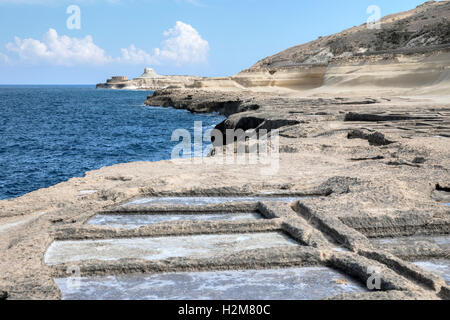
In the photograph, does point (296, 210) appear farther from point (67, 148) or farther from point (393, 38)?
point (393, 38)

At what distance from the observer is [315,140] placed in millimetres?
9312

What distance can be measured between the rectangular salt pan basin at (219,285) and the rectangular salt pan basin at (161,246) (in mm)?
340

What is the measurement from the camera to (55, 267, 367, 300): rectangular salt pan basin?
9.05ft

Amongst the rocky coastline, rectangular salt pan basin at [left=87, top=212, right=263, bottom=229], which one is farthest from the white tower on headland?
rectangular salt pan basin at [left=87, top=212, right=263, bottom=229]

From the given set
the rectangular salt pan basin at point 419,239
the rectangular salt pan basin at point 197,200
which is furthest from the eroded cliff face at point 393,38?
the rectangular salt pan basin at point 419,239

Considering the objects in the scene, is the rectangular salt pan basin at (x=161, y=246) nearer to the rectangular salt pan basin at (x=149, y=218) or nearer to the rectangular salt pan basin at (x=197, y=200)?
the rectangular salt pan basin at (x=149, y=218)

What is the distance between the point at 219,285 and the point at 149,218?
1.62 metres

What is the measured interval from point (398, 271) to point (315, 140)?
6392 millimetres

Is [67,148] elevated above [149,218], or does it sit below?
below

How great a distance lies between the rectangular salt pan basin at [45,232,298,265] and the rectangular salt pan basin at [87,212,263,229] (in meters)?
0.41

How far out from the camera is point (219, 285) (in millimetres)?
2922

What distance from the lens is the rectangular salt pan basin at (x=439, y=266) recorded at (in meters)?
3.11

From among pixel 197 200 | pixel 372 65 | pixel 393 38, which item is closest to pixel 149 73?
pixel 393 38
